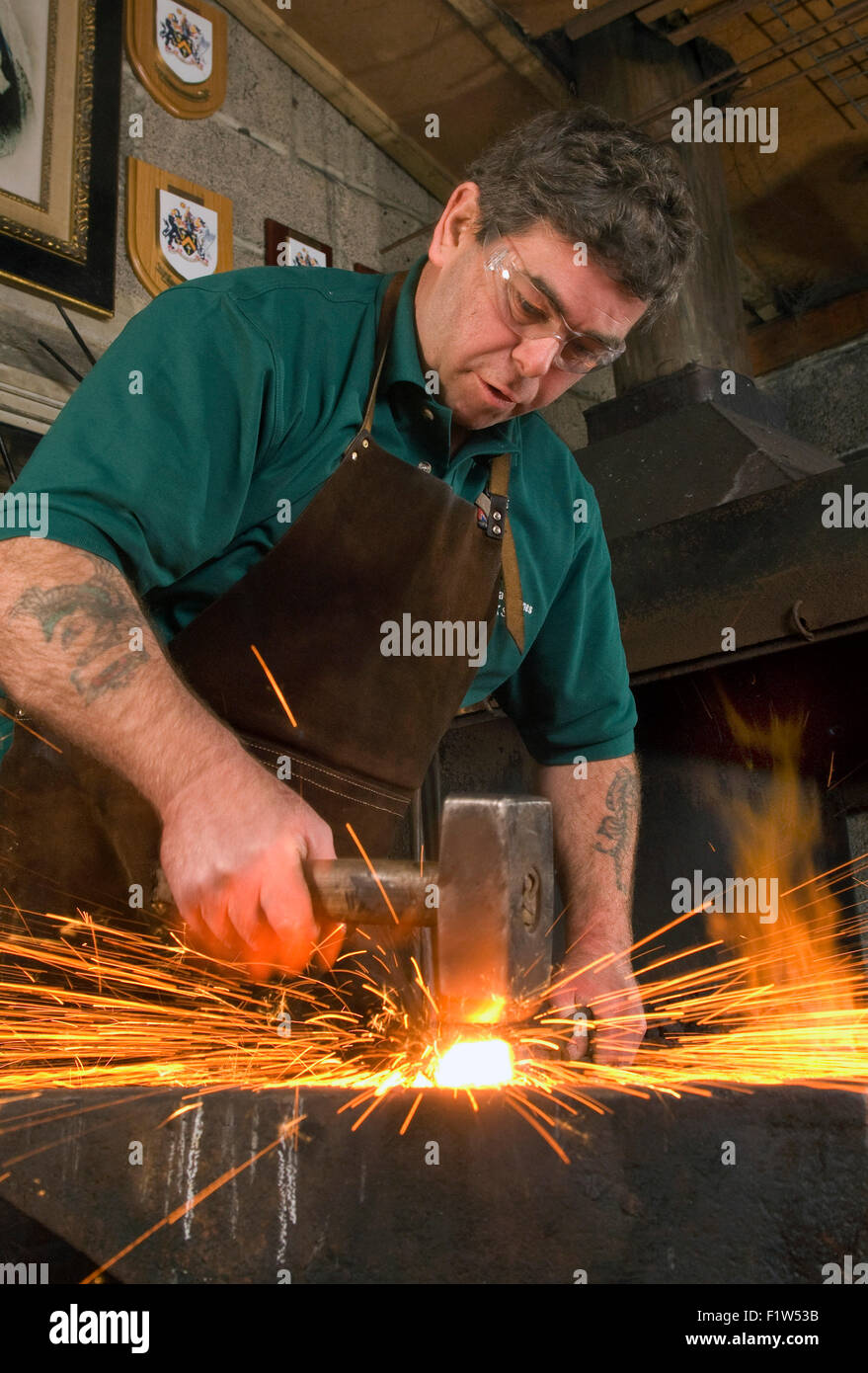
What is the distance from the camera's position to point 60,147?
2480 millimetres

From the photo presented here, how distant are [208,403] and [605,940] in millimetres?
869

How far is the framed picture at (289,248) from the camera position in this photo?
9.44ft

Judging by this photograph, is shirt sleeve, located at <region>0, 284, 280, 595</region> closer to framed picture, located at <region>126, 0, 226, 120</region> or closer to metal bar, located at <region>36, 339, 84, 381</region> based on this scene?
metal bar, located at <region>36, 339, 84, 381</region>

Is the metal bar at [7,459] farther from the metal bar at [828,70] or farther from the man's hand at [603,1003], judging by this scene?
the metal bar at [828,70]

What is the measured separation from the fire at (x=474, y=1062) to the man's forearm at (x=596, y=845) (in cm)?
59

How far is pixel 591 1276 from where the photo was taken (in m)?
0.69

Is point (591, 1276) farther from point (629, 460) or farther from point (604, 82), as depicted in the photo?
point (604, 82)

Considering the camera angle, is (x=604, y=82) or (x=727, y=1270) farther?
(x=604, y=82)

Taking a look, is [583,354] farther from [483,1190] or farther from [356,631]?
[483,1190]

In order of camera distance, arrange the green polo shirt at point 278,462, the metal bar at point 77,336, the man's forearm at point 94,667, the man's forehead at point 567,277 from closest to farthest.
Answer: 1. the man's forearm at point 94,667
2. the green polo shirt at point 278,462
3. the man's forehead at point 567,277
4. the metal bar at point 77,336

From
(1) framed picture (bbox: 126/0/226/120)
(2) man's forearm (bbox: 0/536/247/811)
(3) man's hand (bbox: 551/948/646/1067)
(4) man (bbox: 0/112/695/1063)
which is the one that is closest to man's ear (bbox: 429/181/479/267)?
(4) man (bbox: 0/112/695/1063)

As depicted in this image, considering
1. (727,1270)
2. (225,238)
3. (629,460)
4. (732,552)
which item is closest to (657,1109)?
(727,1270)

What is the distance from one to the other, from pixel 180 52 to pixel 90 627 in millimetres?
2363

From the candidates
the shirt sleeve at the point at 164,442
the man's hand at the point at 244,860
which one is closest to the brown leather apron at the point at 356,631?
the shirt sleeve at the point at 164,442
